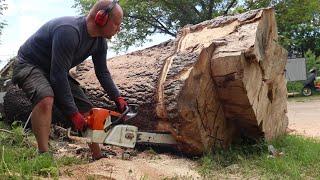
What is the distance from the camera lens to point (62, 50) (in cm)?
376

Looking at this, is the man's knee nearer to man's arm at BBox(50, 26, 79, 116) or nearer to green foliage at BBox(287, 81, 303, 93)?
man's arm at BBox(50, 26, 79, 116)

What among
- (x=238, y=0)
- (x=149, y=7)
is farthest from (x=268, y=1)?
(x=149, y=7)

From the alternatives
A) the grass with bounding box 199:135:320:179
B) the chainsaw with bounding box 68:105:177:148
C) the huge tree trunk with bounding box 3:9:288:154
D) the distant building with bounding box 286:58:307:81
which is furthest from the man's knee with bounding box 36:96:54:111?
the distant building with bounding box 286:58:307:81

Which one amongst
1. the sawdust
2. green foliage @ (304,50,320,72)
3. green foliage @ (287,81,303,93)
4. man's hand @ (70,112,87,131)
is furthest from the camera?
green foliage @ (304,50,320,72)

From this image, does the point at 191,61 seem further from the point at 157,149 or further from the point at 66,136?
the point at 66,136

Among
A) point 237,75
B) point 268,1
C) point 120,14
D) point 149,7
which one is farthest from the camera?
point 149,7

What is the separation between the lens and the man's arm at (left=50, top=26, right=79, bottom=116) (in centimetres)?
376

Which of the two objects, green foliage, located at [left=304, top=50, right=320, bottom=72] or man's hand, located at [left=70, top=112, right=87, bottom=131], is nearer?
man's hand, located at [left=70, top=112, right=87, bottom=131]

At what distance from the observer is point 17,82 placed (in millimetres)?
4133

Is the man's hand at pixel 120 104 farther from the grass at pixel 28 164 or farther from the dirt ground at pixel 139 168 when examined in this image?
the grass at pixel 28 164

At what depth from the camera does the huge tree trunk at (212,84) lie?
4.61 meters

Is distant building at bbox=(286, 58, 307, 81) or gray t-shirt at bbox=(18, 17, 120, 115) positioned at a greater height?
gray t-shirt at bbox=(18, 17, 120, 115)

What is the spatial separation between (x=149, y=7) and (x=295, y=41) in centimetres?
974

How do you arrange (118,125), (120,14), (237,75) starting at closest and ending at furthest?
(120,14)
(118,125)
(237,75)
